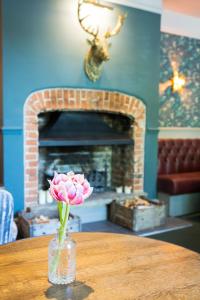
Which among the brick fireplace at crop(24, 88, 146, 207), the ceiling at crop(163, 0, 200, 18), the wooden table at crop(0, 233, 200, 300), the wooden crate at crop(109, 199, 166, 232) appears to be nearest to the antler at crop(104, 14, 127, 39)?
the brick fireplace at crop(24, 88, 146, 207)

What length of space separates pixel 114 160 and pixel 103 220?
2.96 ft

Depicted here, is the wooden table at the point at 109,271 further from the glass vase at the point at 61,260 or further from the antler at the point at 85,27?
the antler at the point at 85,27

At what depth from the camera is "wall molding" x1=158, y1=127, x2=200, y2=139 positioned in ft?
17.9

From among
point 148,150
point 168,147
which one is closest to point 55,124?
point 148,150

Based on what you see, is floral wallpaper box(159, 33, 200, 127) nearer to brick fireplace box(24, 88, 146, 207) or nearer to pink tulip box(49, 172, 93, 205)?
brick fireplace box(24, 88, 146, 207)

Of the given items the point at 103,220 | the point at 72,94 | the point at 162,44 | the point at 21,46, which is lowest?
the point at 103,220

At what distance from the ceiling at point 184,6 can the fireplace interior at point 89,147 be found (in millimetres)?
1865

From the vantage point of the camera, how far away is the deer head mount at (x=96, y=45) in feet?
12.3

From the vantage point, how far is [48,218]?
11.8 feet

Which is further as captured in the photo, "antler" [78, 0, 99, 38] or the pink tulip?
"antler" [78, 0, 99, 38]

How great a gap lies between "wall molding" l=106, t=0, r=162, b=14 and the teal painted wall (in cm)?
7

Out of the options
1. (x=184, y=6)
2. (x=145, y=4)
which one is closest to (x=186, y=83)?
(x=184, y=6)

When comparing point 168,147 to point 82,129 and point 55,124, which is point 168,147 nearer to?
point 82,129

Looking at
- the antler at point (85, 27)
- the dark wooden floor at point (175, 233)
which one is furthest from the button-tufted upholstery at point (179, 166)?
the antler at point (85, 27)
